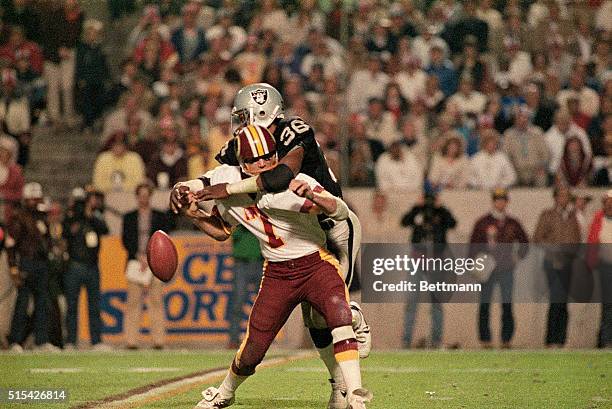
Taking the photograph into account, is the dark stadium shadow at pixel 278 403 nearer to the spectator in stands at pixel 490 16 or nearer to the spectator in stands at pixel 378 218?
the spectator in stands at pixel 378 218

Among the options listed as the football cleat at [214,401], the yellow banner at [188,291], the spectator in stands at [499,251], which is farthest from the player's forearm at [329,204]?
the yellow banner at [188,291]

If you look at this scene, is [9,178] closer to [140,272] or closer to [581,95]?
[140,272]

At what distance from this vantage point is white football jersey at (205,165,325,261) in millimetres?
7004

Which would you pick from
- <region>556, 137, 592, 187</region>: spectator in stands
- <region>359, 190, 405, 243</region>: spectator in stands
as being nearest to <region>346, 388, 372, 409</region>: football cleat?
<region>359, 190, 405, 243</region>: spectator in stands

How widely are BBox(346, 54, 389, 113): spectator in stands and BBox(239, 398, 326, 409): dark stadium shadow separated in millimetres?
6931

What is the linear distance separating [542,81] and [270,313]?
8.67 meters

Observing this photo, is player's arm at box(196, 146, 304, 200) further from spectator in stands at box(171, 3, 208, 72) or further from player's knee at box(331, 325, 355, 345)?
spectator in stands at box(171, 3, 208, 72)

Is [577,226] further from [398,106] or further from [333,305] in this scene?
[333,305]

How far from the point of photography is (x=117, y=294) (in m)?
13.6

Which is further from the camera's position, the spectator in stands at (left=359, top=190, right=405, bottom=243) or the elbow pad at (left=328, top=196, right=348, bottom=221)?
the spectator in stands at (left=359, top=190, right=405, bottom=243)

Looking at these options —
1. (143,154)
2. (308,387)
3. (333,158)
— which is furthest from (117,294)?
(308,387)

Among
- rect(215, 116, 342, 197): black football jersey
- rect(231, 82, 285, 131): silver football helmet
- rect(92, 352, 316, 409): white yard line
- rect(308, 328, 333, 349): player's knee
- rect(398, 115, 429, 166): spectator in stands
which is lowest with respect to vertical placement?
rect(92, 352, 316, 409): white yard line

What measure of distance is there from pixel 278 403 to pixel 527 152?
6.90 m

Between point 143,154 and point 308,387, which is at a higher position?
point 143,154
